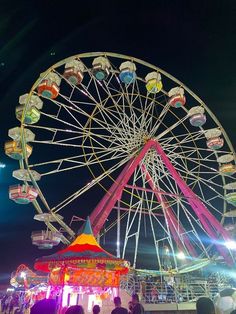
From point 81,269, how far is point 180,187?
7027mm

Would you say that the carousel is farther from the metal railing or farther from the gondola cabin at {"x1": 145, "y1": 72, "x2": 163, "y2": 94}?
the gondola cabin at {"x1": 145, "y1": 72, "x2": 163, "y2": 94}

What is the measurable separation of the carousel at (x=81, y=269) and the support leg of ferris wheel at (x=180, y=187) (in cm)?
316

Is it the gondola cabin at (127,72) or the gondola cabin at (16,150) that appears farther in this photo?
the gondola cabin at (127,72)

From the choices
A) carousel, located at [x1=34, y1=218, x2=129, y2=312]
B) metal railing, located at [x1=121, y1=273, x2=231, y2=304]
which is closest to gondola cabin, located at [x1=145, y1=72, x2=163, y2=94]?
carousel, located at [x1=34, y1=218, x2=129, y2=312]

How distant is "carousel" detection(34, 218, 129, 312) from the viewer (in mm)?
8289

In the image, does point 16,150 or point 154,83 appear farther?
point 154,83

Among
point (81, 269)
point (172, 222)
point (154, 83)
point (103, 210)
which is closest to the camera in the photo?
point (81, 269)

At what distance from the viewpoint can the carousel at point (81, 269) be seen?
27.2 feet

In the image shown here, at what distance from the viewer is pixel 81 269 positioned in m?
8.88

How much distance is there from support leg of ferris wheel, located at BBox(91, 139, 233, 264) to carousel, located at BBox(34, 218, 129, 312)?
3155 mm

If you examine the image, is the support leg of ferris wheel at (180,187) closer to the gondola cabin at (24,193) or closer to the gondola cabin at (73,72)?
the gondola cabin at (24,193)

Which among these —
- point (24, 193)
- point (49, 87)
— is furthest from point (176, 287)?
point (49, 87)

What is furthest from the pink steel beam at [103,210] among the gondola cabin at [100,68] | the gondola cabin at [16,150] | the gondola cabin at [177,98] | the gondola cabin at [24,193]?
the gondola cabin at [100,68]

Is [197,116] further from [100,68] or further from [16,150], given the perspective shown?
[16,150]
